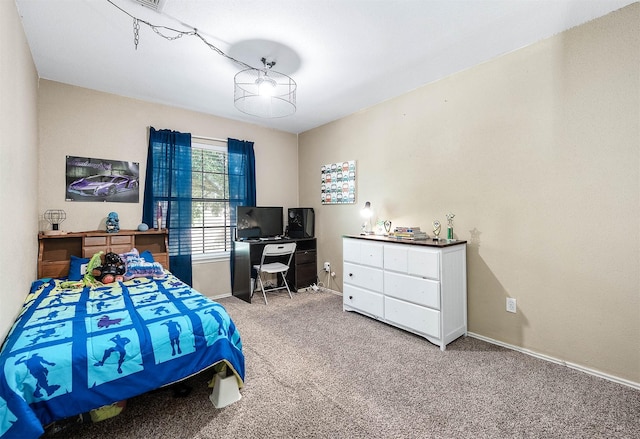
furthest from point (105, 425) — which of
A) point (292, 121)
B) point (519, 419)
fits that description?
point (292, 121)

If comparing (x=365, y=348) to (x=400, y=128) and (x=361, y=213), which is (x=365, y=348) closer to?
(x=361, y=213)

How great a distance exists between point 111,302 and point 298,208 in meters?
2.90

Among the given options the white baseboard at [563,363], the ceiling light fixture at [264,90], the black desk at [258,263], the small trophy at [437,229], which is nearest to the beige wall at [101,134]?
the black desk at [258,263]

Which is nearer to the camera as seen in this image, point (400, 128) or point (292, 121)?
point (400, 128)

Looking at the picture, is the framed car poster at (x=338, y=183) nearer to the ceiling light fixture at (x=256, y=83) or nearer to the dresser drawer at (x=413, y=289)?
the ceiling light fixture at (x=256, y=83)

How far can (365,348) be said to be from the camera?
2551 mm

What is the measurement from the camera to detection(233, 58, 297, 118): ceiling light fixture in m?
2.62

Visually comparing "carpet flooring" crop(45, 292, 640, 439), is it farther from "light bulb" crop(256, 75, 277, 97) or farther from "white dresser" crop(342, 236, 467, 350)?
"light bulb" crop(256, 75, 277, 97)

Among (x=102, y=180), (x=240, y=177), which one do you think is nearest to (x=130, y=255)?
(x=102, y=180)

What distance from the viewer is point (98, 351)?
58.5 inches

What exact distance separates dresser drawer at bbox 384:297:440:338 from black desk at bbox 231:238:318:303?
65.6 inches

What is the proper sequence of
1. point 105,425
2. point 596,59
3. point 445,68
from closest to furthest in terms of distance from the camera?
point 105,425
point 596,59
point 445,68

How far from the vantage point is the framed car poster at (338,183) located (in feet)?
13.2

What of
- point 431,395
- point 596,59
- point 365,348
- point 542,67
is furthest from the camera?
point 365,348
